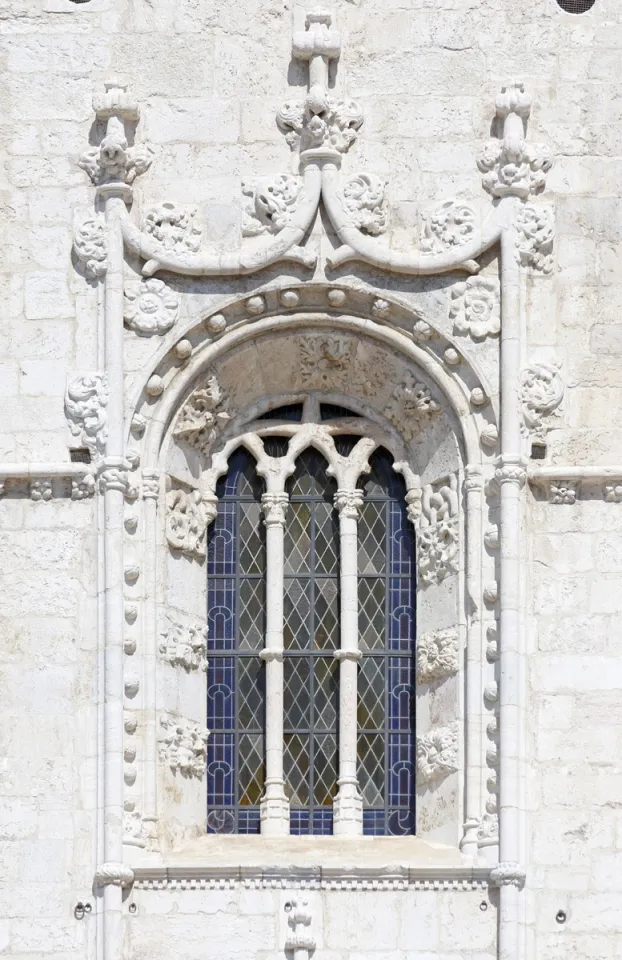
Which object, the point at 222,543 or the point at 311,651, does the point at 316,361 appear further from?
the point at 311,651

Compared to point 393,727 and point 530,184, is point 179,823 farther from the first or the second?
point 530,184

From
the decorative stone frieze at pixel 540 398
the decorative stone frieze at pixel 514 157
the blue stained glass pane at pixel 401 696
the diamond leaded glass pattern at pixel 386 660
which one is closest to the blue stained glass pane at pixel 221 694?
the diamond leaded glass pattern at pixel 386 660

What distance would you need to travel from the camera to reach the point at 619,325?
2559 centimetres

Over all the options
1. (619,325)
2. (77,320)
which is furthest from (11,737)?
(619,325)

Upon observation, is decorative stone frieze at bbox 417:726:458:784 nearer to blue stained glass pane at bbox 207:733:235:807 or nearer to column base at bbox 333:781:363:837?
column base at bbox 333:781:363:837

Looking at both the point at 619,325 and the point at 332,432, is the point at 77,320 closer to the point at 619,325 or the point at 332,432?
the point at 332,432

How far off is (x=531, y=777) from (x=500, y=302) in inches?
123

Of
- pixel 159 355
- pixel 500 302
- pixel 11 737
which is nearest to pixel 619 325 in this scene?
pixel 500 302

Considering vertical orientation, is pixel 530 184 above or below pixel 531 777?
above

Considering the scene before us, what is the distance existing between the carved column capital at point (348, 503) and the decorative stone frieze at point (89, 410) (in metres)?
1.65

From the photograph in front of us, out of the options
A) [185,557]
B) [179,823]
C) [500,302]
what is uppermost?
[500,302]

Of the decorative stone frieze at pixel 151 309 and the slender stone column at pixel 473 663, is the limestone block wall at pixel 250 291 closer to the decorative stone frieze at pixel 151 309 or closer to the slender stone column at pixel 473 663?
the decorative stone frieze at pixel 151 309

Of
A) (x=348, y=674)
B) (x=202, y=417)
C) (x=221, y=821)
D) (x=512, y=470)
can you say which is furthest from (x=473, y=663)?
(x=202, y=417)

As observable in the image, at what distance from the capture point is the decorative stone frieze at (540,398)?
83.3 feet
